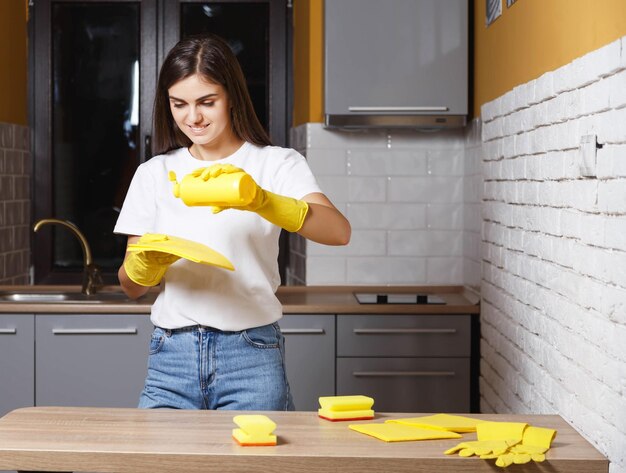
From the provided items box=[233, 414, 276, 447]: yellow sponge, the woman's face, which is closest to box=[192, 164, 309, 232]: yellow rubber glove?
the woman's face

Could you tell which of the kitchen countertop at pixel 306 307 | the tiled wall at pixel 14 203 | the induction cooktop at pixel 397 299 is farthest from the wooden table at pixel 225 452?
the tiled wall at pixel 14 203

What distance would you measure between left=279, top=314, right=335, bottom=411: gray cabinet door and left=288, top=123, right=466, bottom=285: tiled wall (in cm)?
52

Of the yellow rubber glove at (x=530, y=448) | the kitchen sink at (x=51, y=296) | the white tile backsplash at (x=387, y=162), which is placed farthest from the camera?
the white tile backsplash at (x=387, y=162)

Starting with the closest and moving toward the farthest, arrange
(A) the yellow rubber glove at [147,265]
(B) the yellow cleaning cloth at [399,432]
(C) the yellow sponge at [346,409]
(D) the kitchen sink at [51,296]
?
(B) the yellow cleaning cloth at [399,432] → (C) the yellow sponge at [346,409] → (A) the yellow rubber glove at [147,265] → (D) the kitchen sink at [51,296]

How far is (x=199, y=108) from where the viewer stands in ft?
6.97

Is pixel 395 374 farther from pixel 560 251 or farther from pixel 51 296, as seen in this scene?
pixel 51 296

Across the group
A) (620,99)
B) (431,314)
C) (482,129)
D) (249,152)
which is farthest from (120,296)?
(620,99)

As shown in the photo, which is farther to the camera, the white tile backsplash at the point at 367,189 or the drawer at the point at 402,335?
the white tile backsplash at the point at 367,189

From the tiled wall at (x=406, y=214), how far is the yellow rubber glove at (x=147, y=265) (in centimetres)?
200

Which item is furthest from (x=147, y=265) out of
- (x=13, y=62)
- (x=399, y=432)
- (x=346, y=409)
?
(x=13, y=62)

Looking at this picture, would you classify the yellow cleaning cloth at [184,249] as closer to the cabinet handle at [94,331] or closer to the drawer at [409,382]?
the cabinet handle at [94,331]

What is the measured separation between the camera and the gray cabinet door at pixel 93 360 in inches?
140

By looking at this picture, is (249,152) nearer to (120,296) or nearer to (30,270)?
(120,296)

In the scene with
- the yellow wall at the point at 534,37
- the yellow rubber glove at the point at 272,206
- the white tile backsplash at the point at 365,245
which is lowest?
the white tile backsplash at the point at 365,245
